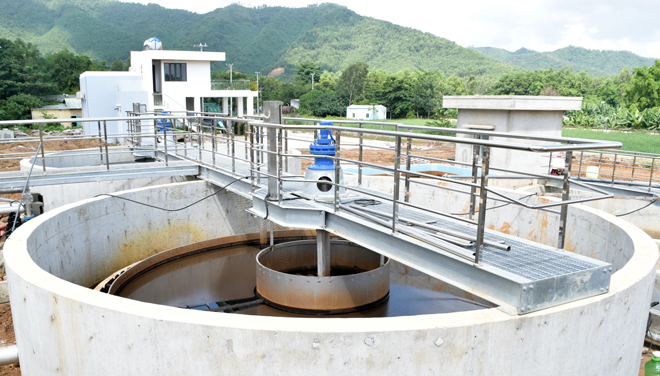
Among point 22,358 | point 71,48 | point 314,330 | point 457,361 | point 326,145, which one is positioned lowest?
point 22,358

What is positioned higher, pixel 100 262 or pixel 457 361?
pixel 457 361

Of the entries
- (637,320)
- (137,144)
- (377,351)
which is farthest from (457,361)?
(137,144)

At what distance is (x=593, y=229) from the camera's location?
7.40 metres

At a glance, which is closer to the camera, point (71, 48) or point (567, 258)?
point (567, 258)

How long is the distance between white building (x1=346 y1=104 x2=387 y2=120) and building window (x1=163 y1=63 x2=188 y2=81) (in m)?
24.9

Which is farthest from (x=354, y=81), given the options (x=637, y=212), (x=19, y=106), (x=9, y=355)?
(x=9, y=355)

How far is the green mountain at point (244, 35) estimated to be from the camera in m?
128

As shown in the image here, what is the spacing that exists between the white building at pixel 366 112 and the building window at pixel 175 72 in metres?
24.9

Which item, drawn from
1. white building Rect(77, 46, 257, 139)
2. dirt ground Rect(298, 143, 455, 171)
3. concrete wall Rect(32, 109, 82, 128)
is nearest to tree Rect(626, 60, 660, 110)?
dirt ground Rect(298, 143, 455, 171)

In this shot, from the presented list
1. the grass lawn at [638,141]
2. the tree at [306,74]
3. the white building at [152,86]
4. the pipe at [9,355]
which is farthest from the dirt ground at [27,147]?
the tree at [306,74]

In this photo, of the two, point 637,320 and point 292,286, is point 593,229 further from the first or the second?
point 292,286

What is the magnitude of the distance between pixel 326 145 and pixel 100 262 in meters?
4.64

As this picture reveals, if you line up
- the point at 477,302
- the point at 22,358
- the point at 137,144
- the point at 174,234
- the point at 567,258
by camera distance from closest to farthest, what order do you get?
1. the point at 567,258
2. the point at 22,358
3. the point at 477,302
4. the point at 174,234
5. the point at 137,144

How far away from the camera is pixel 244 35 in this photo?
15450cm
